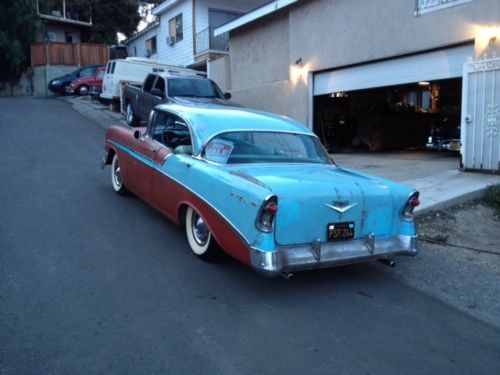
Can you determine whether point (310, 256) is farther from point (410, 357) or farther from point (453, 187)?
point (453, 187)

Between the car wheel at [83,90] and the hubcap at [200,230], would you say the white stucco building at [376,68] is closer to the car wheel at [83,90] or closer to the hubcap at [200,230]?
the hubcap at [200,230]

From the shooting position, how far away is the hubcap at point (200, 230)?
16.7ft

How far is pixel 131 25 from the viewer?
1489 inches

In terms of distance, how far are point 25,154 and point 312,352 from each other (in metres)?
9.52

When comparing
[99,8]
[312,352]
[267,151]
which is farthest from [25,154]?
[99,8]

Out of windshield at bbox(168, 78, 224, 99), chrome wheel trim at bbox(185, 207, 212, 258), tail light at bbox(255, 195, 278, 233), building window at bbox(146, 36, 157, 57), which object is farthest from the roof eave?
building window at bbox(146, 36, 157, 57)

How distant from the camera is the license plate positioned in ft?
14.6

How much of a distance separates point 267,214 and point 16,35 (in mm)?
30386

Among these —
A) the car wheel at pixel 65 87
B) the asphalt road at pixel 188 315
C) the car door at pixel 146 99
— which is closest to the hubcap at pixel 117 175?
the asphalt road at pixel 188 315

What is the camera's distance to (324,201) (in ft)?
14.4

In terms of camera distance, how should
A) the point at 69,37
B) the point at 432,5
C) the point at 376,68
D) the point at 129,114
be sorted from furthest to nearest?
the point at 69,37
the point at 129,114
the point at 376,68
the point at 432,5

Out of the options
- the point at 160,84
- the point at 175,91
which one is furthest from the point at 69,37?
the point at 175,91

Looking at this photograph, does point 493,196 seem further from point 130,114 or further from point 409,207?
point 130,114

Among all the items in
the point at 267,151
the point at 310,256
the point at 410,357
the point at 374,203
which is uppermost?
the point at 267,151
